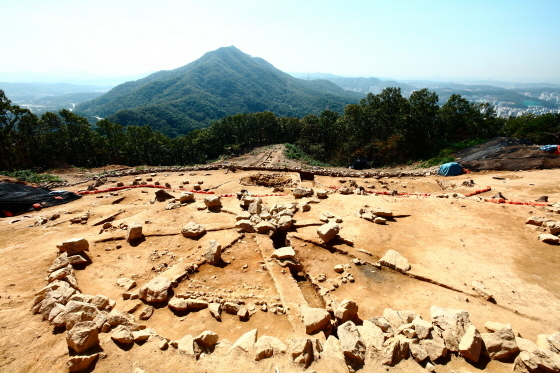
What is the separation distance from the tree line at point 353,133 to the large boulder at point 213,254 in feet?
78.9

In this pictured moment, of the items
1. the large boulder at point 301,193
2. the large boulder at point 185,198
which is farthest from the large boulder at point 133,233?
the large boulder at point 301,193

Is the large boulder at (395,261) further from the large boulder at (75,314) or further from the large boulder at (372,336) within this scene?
the large boulder at (75,314)

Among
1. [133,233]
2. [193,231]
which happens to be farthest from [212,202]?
[133,233]

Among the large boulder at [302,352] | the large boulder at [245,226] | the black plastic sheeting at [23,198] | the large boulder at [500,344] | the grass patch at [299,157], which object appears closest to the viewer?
the large boulder at [302,352]

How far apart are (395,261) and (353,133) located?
30939 millimetres

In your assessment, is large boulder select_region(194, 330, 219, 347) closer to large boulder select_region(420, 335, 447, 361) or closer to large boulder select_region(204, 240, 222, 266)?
large boulder select_region(204, 240, 222, 266)

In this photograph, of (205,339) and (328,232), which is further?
(328,232)

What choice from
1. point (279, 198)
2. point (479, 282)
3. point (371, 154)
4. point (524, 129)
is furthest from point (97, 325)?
point (524, 129)

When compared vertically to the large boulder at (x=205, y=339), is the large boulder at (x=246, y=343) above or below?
below

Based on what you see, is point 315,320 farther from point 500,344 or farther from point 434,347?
point 500,344

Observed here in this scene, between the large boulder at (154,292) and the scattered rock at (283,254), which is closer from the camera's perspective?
the large boulder at (154,292)

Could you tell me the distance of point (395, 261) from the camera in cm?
652

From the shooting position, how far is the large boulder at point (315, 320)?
4367 mm

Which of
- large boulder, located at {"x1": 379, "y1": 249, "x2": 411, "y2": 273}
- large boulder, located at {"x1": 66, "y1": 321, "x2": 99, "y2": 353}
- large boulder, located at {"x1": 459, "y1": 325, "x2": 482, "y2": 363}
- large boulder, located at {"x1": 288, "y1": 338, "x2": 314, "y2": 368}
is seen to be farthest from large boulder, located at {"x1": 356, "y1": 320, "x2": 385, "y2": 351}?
large boulder, located at {"x1": 66, "y1": 321, "x2": 99, "y2": 353}
